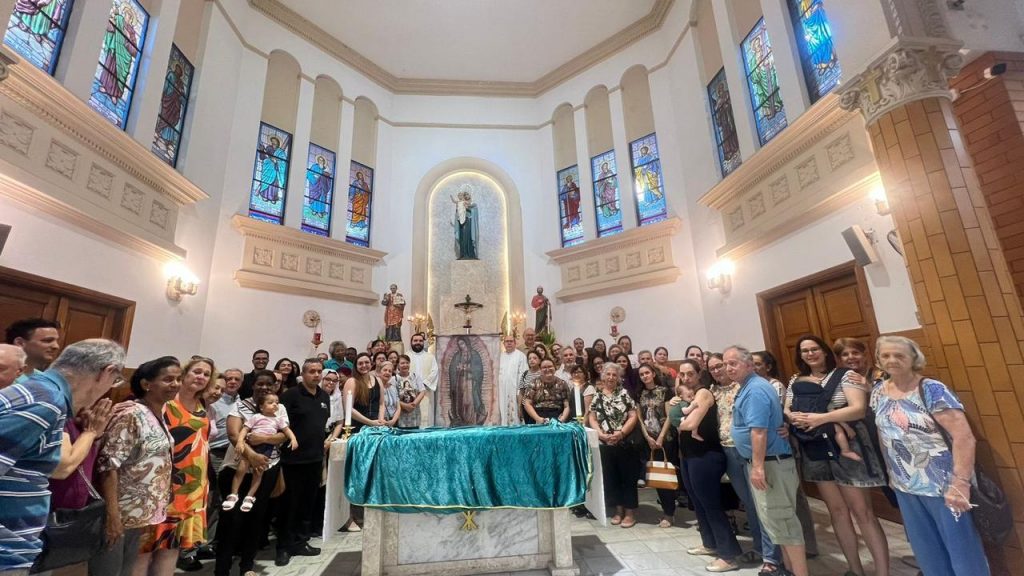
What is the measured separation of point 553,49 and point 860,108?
8.65 metres

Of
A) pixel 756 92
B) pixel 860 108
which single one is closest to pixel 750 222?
pixel 756 92

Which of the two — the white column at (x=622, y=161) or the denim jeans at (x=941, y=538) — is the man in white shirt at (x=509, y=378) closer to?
the denim jeans at (x=941, y=538)

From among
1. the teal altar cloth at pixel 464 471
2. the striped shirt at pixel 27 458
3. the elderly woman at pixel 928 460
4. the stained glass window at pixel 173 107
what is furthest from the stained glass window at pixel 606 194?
the striped shirt at pixel 27 458

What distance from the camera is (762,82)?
6.23 m

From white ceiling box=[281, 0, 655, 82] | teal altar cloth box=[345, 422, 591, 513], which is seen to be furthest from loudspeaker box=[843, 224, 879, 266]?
white ceiling box=[281, 0, 655, 82]

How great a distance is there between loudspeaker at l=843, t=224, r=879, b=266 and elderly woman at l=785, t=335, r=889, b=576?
6.87 ft

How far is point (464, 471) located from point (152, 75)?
6.95 meters

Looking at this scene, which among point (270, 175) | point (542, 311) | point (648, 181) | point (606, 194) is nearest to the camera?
point (270, 175)

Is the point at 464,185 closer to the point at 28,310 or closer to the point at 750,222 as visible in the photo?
the point at 750,222

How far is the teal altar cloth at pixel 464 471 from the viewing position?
266cm

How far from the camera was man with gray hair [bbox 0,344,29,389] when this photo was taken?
1527mm

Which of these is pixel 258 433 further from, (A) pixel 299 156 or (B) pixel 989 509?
(A) pixel 299 156

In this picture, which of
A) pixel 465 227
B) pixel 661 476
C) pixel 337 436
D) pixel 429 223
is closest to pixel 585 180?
pixel 465 227

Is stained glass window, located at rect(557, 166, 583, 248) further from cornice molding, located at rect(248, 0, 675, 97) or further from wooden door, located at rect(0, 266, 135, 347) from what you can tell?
wooden door, located at rect(0, 266, 135, 347)
